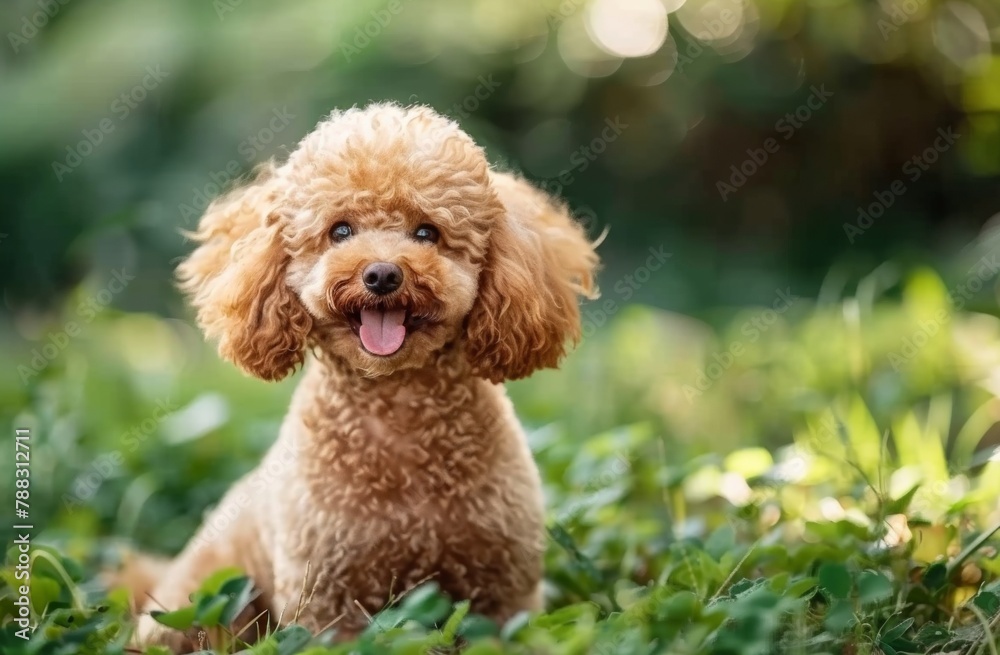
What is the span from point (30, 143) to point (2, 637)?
4128 millimetres

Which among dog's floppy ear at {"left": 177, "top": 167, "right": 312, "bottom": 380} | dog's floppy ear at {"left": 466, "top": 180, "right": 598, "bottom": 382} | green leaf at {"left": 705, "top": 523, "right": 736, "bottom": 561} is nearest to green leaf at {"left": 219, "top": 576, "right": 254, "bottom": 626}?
dog's floppy ear at {"left": 177, "top": 167, "right": 312, "bottom": 380}

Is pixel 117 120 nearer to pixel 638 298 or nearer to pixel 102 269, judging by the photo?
pixel 102 269

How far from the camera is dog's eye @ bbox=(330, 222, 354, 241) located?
225cm

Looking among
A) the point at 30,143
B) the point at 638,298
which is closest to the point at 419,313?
the point at 638,298

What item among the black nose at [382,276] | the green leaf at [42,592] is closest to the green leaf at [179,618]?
the green leaf at [42,592]

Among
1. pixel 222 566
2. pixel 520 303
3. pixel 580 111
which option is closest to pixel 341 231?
pixel 520 303

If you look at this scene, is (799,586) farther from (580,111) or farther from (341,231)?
(580,111)

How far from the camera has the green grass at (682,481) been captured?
1.97 metres

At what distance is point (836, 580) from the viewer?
1.93 m

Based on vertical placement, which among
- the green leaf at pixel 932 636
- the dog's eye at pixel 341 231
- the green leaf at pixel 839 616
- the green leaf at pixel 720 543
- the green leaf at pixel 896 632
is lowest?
the green leaf at pixel 932 636

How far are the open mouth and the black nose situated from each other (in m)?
0.08

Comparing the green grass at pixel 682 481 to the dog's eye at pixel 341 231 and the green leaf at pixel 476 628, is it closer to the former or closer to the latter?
the green leaf at pixel 476 628

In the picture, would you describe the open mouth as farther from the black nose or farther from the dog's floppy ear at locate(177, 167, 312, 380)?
the dog's floppy ear at locate(177, 167, 312, 380)

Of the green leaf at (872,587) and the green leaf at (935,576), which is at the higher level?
the green leaf at (872,587)
